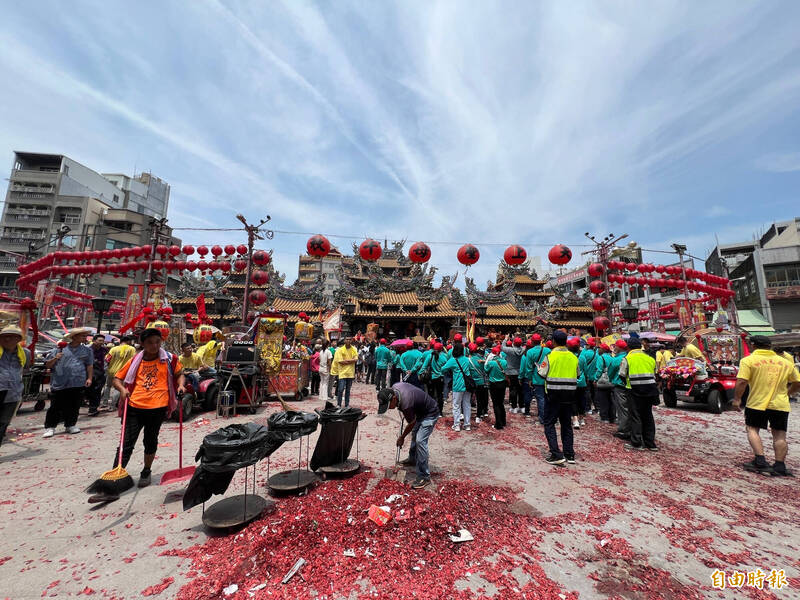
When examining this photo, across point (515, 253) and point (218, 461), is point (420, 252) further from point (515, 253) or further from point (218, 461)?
point (218, 461)

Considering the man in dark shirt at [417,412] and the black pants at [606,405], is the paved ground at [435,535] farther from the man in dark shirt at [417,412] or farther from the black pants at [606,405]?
the black pants at [606,405]

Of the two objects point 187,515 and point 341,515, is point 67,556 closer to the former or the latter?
point 187,515

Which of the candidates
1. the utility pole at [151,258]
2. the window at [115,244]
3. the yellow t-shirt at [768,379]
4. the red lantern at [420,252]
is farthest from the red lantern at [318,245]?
the window at [115,244]

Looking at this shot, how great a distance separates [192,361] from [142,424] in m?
4.75

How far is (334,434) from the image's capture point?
4223 millimetres

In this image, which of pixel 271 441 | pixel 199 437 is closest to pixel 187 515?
pixel 271 441

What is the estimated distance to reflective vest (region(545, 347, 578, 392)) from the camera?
474 centimetres

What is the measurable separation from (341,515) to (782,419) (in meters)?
5.93

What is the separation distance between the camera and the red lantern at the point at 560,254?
1280 cm

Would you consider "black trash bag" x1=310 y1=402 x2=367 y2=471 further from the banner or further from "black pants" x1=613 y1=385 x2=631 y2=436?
the banner

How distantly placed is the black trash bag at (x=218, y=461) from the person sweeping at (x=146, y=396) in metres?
1.36

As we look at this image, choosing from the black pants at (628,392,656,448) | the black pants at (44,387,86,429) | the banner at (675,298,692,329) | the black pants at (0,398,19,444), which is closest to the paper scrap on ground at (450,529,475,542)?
the black pants at (628,392,656,448)

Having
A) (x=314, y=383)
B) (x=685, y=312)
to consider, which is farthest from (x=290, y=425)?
(x=685, y=312)

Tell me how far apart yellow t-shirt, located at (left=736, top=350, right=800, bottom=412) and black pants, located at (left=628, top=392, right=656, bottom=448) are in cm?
124
